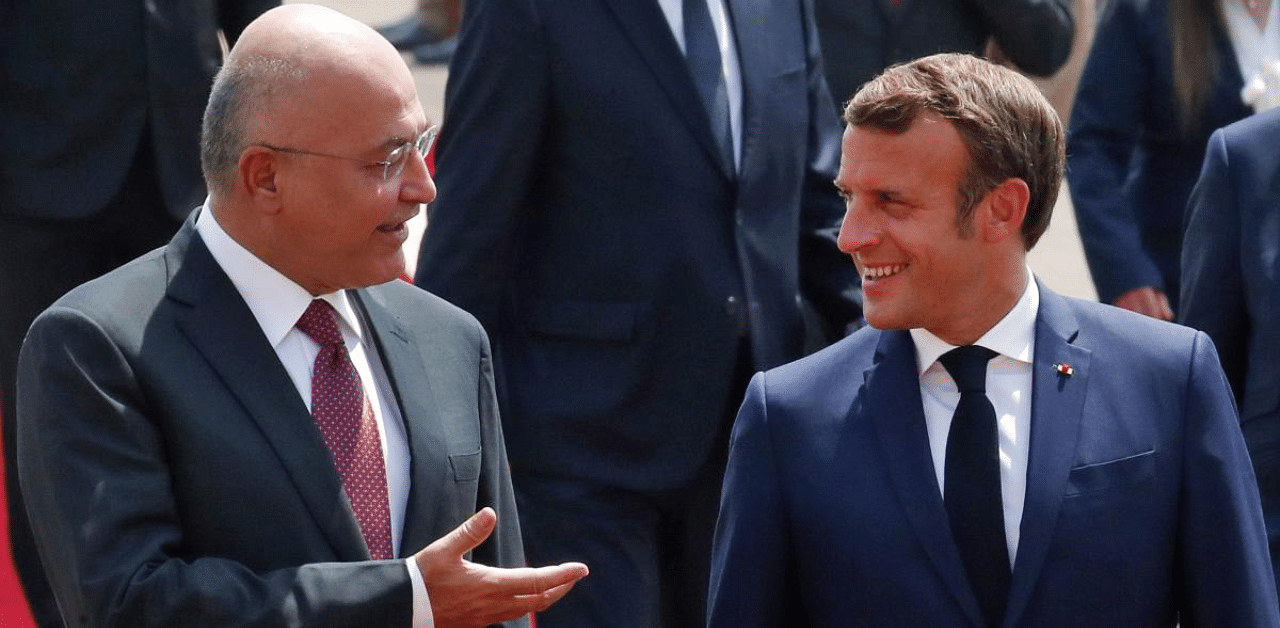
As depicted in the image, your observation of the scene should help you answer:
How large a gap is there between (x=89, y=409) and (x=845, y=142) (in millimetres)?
1268

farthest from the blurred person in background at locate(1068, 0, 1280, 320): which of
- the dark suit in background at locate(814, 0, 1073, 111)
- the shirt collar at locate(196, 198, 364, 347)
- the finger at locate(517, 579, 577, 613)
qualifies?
the shirt collar at locate(196, 198, 364, 347)

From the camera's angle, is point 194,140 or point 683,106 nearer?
point 683,106

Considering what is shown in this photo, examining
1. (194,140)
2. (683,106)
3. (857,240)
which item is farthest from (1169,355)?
(194,140)

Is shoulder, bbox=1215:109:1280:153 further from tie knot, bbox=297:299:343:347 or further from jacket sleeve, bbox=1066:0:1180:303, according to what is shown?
tie knot, bbox=297:299:343:347

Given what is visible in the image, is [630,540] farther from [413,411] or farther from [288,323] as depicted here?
[288,323]

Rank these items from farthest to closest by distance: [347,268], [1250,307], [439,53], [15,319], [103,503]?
Answer: [439,53] → [15,319] → [1250,307] → [347,268] → [103,503]

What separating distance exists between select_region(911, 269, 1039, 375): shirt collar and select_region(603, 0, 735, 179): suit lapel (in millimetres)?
1374

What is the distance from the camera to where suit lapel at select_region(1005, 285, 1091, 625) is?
11.6 feet

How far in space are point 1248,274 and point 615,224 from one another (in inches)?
52.1

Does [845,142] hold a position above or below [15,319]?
above

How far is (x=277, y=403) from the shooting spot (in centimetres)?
354

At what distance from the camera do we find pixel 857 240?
3.74 meters

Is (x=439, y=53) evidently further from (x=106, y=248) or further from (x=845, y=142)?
(x=845, y=142)

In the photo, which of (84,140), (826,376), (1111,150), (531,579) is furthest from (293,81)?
(1111,150)
